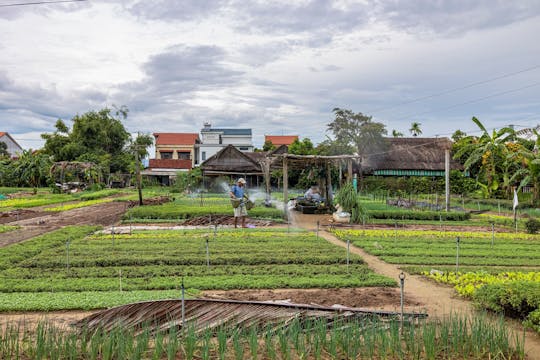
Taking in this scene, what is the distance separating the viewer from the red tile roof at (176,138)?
67688mm

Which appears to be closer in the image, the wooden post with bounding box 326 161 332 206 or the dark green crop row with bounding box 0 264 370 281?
the dark green crop row with bounding box 0 264 370 281

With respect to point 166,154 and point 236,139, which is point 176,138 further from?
point 236,139

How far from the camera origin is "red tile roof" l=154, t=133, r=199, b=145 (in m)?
67.7

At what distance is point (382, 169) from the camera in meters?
42.0

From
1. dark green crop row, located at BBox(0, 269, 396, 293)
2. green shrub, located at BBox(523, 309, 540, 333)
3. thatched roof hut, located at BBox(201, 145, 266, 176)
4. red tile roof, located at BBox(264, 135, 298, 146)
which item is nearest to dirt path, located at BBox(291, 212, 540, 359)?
green shrub, located at BBox(523, 309, 540, 333)

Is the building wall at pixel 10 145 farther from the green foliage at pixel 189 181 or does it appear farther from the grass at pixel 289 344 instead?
the grass at pixel 289 344

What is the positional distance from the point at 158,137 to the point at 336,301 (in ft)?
210

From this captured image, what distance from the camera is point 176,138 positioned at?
68750 mm

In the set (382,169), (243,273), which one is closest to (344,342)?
(243,273)

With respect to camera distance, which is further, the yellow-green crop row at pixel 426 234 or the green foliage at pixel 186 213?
the green foliage at pixel 186 213

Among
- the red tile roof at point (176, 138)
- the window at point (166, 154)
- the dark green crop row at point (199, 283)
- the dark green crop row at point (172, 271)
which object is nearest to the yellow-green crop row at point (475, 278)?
the dark green crop row at point (199, 283)

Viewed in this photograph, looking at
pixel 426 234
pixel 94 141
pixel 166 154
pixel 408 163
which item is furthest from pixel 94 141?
pixel 426 234

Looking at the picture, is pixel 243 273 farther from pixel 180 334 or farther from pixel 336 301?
pixel 180 334

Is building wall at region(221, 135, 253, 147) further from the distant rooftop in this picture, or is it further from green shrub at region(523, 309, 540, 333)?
green shrub at region(523, 309, 540, 333)
